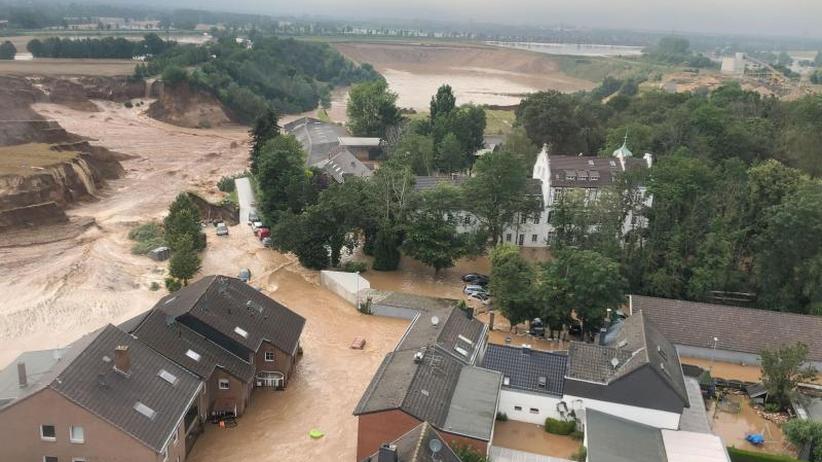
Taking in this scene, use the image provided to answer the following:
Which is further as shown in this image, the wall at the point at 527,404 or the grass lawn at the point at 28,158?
the grass lawn at the point at 28,158

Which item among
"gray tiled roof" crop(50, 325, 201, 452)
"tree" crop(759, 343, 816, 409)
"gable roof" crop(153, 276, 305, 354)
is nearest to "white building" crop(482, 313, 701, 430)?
"tree" crop(759, 343, 816, 409)

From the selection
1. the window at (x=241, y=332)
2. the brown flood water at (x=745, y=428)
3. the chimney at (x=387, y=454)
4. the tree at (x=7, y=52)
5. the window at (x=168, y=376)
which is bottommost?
the brown flood water at (x=745, y=428)

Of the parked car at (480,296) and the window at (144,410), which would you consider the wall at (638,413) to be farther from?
the window at (144,410)

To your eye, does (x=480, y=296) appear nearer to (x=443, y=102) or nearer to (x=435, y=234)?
(x=435, y=234)

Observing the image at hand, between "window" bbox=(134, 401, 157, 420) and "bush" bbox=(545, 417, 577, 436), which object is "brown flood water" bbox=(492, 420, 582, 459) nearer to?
"bush" bbox=(545, 417, 577, 436)

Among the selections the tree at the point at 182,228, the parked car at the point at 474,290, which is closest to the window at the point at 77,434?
the tree at the point at 182,228

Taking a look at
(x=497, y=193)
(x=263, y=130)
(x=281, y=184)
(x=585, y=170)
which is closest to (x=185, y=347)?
(x=497, y=193)
